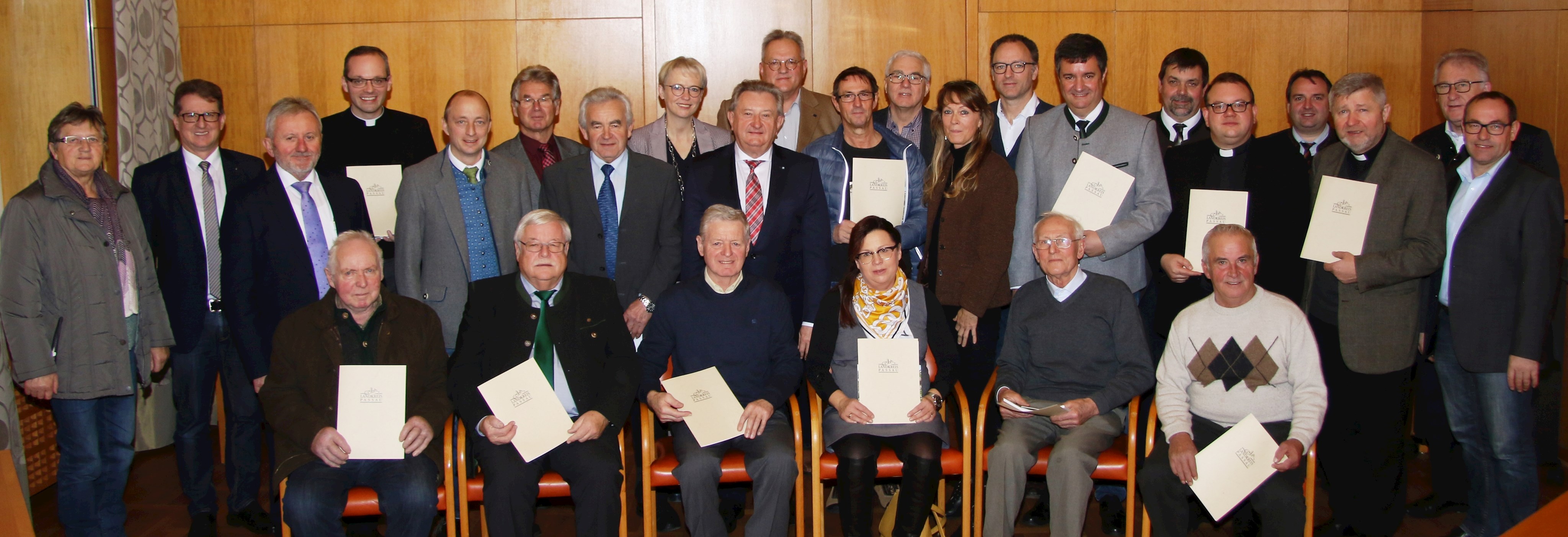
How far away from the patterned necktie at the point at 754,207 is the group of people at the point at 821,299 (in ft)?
0.05

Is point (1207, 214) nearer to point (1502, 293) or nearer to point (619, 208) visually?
point (1502, 293)

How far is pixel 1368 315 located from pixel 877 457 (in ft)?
6.44

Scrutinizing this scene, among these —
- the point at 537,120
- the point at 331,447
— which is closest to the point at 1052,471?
the point at 331,447

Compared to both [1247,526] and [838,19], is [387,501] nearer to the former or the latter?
[1247,526]

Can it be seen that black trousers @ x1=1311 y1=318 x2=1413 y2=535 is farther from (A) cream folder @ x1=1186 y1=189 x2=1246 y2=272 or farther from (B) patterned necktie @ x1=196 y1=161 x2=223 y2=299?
(B) patterned necktie @ x1=196 y1=161 x2=223 y2=299

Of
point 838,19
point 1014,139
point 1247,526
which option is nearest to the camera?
point 1247,526

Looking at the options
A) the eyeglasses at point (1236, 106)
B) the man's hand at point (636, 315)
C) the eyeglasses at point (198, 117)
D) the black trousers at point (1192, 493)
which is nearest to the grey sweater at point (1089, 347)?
the black trousers at point (1192, 493)

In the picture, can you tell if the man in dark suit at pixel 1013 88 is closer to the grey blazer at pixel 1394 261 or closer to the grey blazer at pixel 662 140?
the grey blazer at pixel 662 140

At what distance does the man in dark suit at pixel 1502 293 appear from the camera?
136 inches

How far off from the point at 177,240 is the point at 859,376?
2.82m

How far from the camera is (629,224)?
13.2 ft

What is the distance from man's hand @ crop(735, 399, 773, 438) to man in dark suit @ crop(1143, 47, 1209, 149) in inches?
92.1

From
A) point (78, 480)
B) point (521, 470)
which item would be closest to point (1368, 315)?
point (521, 470)

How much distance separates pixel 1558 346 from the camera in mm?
4273
